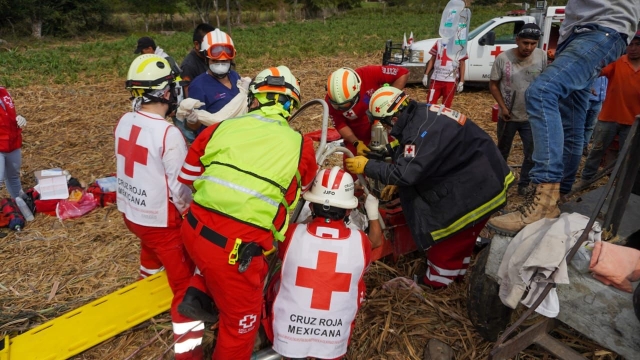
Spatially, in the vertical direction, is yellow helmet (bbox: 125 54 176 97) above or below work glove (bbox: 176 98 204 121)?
above

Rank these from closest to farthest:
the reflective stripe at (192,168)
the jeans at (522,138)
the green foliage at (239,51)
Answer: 1. the reflective stripe at (192,168)
2. the jeans at (522,138)
3. the green foliage at (239,51)

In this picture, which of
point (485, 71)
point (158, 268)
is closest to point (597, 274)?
point (158, 268)

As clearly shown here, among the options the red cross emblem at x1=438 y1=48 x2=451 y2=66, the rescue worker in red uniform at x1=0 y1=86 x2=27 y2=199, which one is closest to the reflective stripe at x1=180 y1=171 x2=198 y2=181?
the rescue worker in red uniform at x1=0 y1=86 x2=27 y2=199

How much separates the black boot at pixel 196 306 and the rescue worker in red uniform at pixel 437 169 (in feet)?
5.15

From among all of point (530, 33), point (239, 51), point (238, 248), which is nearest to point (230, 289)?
point (238, 248)

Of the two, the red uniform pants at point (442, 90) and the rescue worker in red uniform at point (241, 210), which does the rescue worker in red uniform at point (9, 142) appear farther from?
the red uniform pants at point (442, 90)

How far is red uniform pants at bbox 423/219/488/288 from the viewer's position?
12.8 ft

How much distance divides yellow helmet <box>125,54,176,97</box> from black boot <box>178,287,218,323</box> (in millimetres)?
1576

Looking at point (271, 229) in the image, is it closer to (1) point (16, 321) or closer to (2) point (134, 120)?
(2) point (134, 120)

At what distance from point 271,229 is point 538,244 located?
1591 mm

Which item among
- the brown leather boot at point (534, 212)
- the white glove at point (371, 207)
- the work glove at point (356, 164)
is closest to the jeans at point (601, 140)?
the brown leather boot at point (534, 212)

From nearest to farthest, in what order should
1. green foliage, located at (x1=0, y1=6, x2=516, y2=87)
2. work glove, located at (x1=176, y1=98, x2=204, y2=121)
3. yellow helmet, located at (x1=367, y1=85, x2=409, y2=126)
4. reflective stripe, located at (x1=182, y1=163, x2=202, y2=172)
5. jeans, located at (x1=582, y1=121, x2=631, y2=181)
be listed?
reflective stripe, located at (x1=182, y1=163, x2=202, y2=172)
yellow helmet, located at (x1=367, y1=85, x2=409, y2=126)
work glove, located at (x1=176, y1=98, x2=204, y2=121)
jeans, located at (x1=582, y1=121, x2=631, y2=181)
green foliage, located at (x1=0, y1=6, x2=516, y2=87)

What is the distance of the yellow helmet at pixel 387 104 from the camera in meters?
3.74

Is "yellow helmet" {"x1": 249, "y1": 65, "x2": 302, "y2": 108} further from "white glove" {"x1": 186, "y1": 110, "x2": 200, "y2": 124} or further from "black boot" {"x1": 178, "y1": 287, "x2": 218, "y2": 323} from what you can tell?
"black boot" {"x1": 178, "y1": 287, "x2": 218, "y2": 323}
